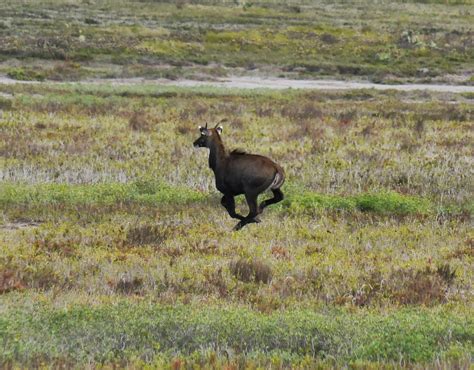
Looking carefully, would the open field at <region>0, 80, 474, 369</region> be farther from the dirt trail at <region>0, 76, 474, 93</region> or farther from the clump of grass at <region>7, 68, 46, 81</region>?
the dirt trail at <region>0, 76, 474, 93</region>

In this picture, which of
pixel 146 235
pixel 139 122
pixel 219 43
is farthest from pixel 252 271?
pixel 219 43

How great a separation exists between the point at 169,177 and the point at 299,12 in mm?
78092

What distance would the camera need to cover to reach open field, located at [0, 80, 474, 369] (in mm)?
8047

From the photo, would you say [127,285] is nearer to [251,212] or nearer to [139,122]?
[251,212]

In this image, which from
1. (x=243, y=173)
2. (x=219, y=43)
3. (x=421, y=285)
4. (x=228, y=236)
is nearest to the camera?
(x=421, y=285)

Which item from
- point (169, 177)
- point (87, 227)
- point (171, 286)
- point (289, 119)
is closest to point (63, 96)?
point (289, 119)

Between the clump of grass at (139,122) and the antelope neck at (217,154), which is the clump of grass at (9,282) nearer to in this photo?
the antelope neck at (217,154)

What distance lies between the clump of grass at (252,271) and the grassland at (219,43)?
35.3 meters

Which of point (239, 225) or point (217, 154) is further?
point (239, 225)

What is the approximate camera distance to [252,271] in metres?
11.1

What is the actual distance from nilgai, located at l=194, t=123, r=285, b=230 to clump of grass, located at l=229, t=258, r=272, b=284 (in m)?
1.36

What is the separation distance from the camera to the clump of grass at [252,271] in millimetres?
11016

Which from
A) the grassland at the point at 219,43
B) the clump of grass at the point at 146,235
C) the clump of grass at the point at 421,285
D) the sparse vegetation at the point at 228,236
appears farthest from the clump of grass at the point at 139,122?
the grassland at the point at 219,43

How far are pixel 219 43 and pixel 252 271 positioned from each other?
5442 cm
